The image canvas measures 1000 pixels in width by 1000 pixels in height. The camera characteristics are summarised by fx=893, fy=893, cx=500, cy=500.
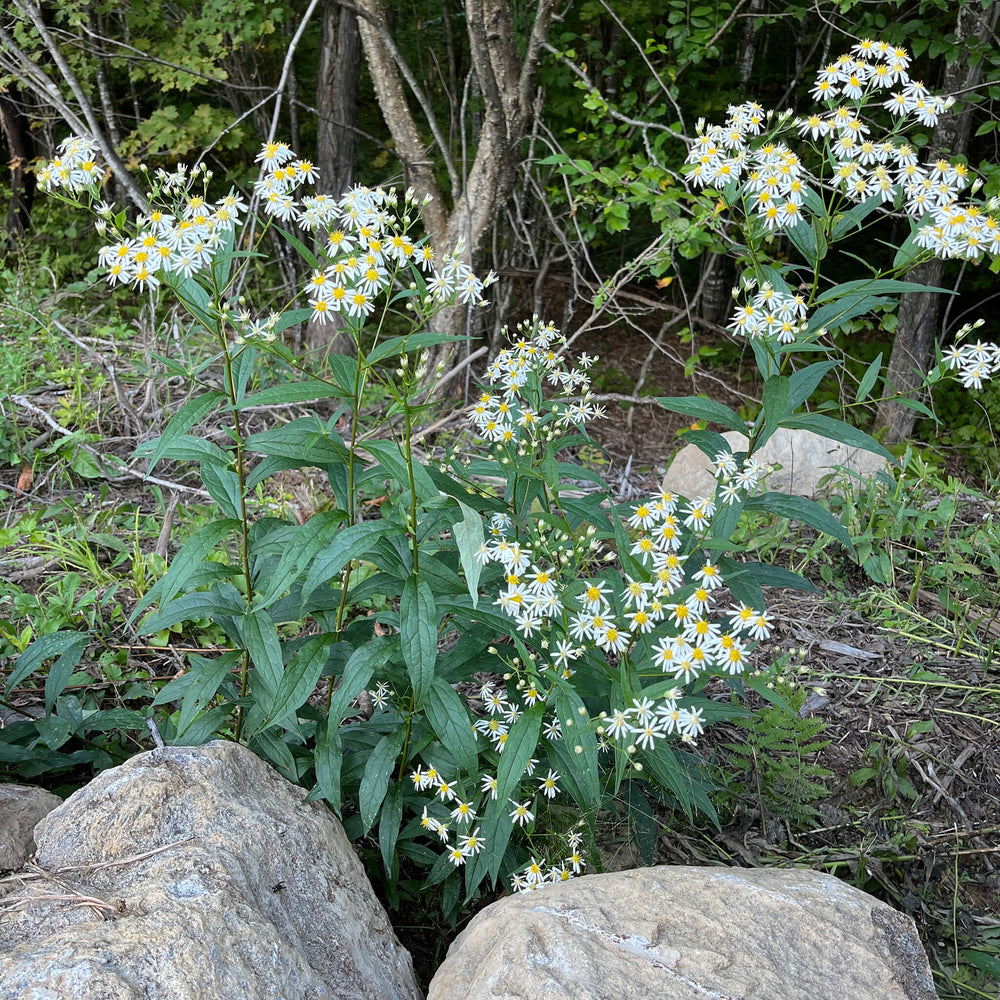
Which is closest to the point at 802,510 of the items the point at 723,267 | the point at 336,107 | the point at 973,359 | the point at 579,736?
the point at 973,359

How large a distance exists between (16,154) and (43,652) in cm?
600

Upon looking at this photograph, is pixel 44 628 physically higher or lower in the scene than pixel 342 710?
lower

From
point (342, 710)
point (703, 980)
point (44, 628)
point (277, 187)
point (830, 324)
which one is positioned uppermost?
point (277, 187)

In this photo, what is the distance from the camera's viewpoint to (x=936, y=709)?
3.01 m

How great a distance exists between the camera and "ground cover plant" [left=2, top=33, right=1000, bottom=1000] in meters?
1.81

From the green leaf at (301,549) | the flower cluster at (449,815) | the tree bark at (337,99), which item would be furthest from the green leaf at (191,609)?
the tree bark at (337,99)

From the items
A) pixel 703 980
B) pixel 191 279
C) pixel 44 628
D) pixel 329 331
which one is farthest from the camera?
pixel 329 331

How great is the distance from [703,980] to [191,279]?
1.63 meters

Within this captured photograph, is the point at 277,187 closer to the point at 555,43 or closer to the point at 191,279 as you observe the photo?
the point at 191,279

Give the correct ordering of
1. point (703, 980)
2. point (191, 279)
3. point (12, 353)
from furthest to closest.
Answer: point (12, 353)
point (191, 279)
point (703, 980)

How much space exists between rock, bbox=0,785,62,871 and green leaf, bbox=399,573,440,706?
2.80 ft

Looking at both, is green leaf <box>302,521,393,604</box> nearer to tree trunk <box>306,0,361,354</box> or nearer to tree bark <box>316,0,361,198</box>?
tree trunk <box>306,0,361,354</box>

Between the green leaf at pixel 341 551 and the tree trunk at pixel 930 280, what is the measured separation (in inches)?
142

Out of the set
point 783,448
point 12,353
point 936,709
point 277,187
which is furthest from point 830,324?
point 12,353
